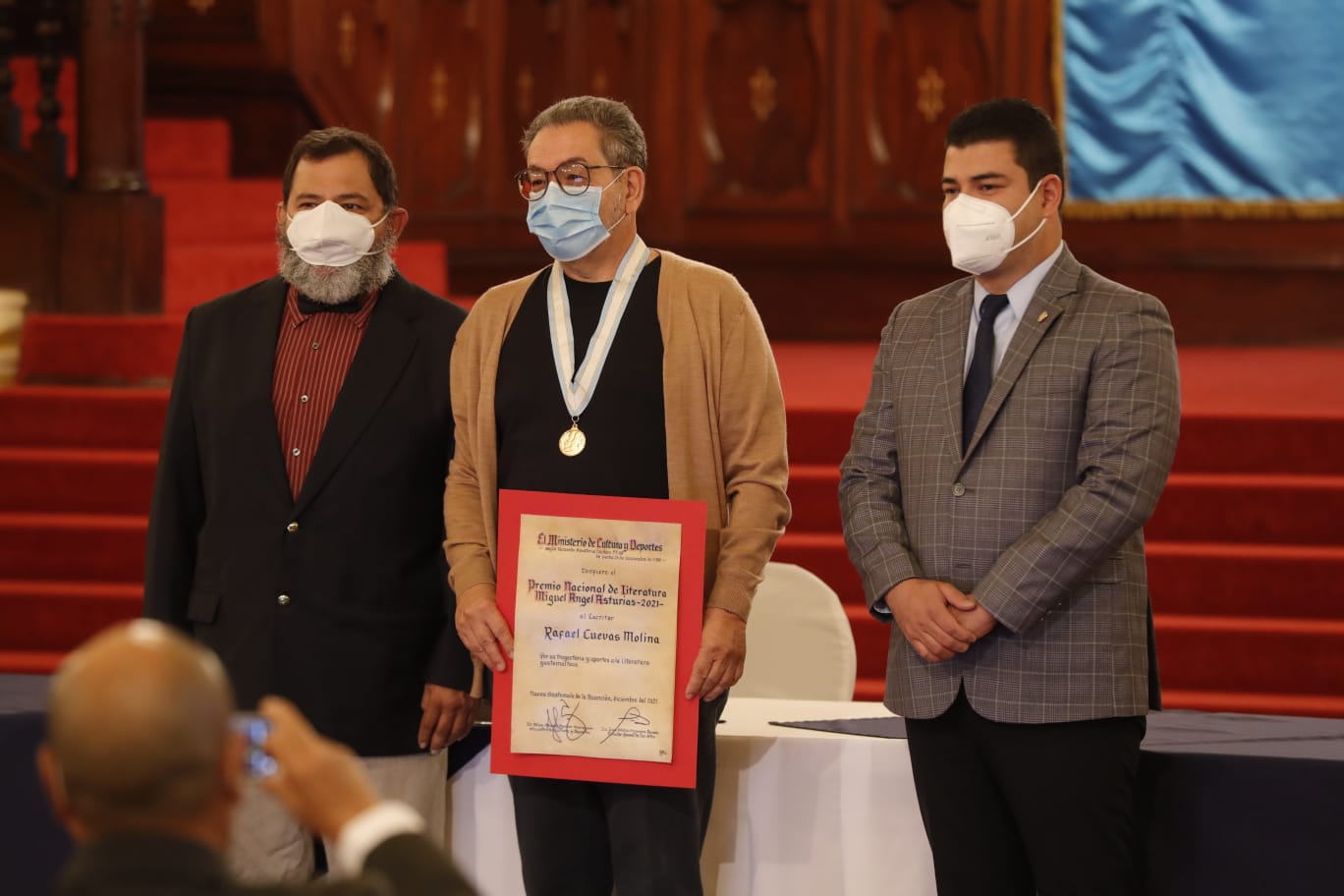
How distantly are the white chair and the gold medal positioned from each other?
1079 mm

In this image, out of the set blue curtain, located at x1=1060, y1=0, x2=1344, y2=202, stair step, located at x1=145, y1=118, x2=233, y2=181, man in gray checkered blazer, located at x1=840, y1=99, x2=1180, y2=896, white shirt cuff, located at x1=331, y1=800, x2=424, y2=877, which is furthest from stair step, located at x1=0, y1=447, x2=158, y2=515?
blue curtain, located at x1=1060, y1=0, x2=1344, y2=202

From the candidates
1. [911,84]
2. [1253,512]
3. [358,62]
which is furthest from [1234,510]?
[358,62]

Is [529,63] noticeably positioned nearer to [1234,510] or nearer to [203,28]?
[203,28]

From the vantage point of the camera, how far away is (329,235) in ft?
8.38

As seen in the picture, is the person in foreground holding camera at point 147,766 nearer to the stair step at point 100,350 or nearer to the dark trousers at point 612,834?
the dark trousers at point 612,834

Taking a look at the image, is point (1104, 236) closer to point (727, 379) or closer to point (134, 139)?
point (134, 139)

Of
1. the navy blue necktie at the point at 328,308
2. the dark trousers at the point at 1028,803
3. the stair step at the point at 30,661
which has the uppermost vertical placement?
the navy blue necktie at the point at 328,308

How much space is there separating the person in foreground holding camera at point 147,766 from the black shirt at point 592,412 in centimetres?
127

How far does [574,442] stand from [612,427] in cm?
6

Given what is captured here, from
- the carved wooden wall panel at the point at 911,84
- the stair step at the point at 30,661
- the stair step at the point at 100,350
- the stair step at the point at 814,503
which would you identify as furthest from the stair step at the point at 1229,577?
the carved wooden wall panel at the point at 911,84

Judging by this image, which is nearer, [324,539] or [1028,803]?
[1028,803]

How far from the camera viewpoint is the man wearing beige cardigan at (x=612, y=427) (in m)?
2.36
